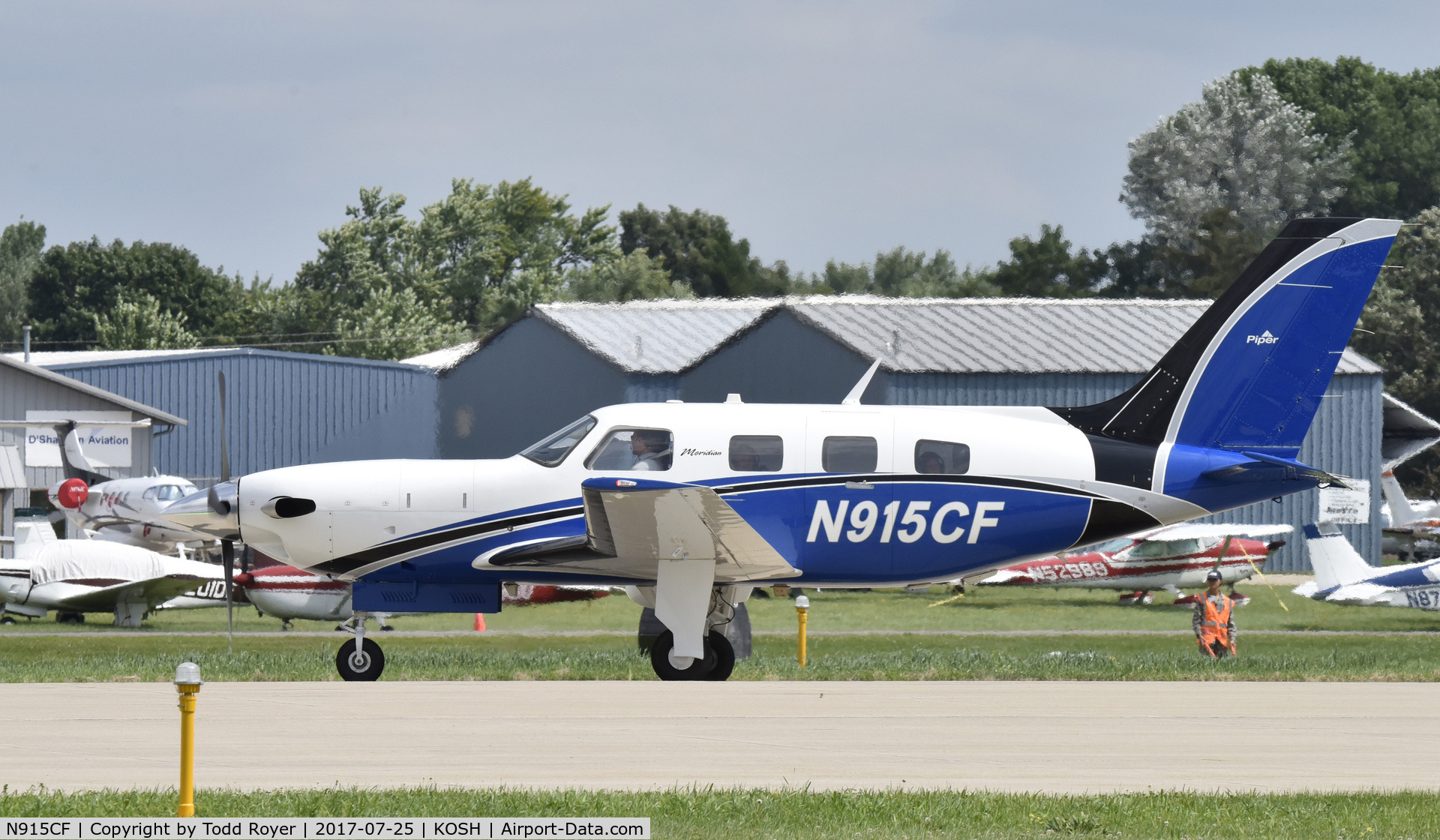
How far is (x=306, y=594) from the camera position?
2981cm

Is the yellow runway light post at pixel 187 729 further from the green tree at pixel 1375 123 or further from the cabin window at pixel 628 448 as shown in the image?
the green tree at pixel 1375 123

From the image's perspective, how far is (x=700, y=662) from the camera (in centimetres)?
1622

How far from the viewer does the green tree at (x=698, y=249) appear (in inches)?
3118

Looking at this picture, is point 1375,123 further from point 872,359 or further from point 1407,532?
point 872,359

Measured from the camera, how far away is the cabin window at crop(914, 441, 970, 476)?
53.0 ft

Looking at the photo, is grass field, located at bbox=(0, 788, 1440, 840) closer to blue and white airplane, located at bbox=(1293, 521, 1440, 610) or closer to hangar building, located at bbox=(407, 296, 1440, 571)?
blue and white airplane, located at bbox=(1293, 521, 1440, 610)

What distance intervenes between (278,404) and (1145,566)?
26.5 m

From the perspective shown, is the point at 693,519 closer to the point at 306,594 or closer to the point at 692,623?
the point at 692,623

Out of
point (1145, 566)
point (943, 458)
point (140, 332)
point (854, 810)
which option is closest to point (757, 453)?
point (943, 458)

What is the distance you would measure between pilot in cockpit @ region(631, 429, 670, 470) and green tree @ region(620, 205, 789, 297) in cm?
5557

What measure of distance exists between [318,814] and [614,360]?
125 ft

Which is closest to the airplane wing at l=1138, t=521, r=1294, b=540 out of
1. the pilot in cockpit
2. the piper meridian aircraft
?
the piper meridian aircraft

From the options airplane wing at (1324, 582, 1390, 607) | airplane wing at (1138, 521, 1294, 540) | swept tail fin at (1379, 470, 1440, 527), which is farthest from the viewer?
swept tail fin at (1379, 470, 1440, 527)

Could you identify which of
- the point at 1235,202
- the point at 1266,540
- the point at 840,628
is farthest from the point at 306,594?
the point at 1235,202
